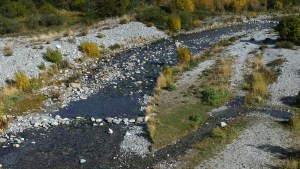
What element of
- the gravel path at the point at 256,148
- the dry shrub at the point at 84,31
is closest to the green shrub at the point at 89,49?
the dry shrub at the point at 84,31

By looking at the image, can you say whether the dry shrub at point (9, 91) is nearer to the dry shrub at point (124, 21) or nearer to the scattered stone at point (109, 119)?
the scattered stone at point (109, 119)

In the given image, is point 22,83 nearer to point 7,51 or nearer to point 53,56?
point 53,56

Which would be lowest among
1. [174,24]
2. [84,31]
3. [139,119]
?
[174,24]

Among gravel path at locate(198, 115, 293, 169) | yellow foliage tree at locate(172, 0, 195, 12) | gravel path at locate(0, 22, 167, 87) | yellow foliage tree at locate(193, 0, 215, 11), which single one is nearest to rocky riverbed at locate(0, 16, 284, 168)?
gravel path at locate(0, 22, 167, 87)

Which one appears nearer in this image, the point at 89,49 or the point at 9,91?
the point at 9,91

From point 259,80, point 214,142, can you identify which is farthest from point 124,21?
point 214,142

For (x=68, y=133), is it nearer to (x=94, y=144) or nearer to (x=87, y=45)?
(x=94, y=144)
